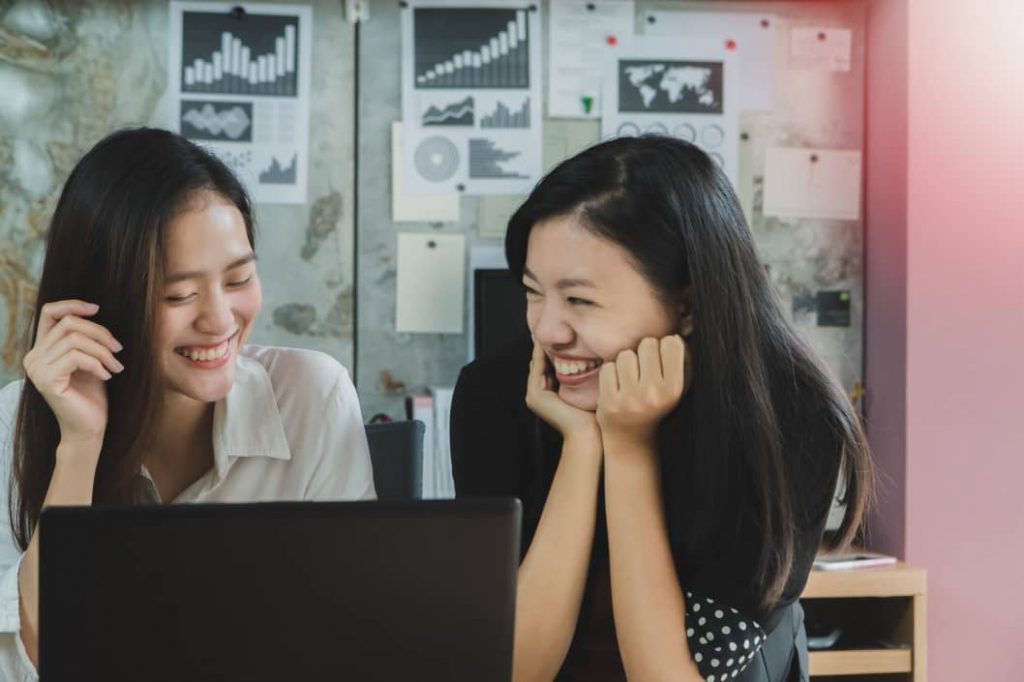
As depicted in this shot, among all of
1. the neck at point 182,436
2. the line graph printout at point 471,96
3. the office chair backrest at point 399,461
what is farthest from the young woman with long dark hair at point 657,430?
the line graph printout at point 471,96

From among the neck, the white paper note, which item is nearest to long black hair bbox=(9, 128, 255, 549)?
the neck

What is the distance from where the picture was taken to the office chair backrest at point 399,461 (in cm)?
156

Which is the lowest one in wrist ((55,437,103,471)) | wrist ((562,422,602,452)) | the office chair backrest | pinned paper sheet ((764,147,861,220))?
the office chair backrest

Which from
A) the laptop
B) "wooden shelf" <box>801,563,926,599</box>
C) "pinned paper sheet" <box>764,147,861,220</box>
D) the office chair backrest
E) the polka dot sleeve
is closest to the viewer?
the laptop

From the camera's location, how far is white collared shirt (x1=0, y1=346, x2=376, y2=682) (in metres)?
1.46

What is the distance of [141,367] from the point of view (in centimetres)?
131

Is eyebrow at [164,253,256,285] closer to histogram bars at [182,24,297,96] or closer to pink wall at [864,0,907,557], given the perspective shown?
histogram bars at [182,24,297,96]

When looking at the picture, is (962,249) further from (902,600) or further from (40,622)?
(40,622)

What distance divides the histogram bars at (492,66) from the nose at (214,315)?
1.35 m

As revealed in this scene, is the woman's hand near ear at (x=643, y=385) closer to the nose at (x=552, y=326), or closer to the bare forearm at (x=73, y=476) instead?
the nose at (x=552, y=326)

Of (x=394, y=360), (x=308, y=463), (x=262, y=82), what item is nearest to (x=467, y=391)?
(x=308, y=463)

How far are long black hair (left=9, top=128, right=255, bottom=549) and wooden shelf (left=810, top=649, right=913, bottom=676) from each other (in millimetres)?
1545

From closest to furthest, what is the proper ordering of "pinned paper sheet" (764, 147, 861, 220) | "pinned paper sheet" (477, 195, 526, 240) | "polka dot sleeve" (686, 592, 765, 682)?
"polka dot sleeve" (686, 592, 765, 682) → "pinned paper sheet" (477, 195, 526, 240) → "pinned paper sheet" (764, 147, 861, 220)

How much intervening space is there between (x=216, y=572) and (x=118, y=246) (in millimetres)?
701
